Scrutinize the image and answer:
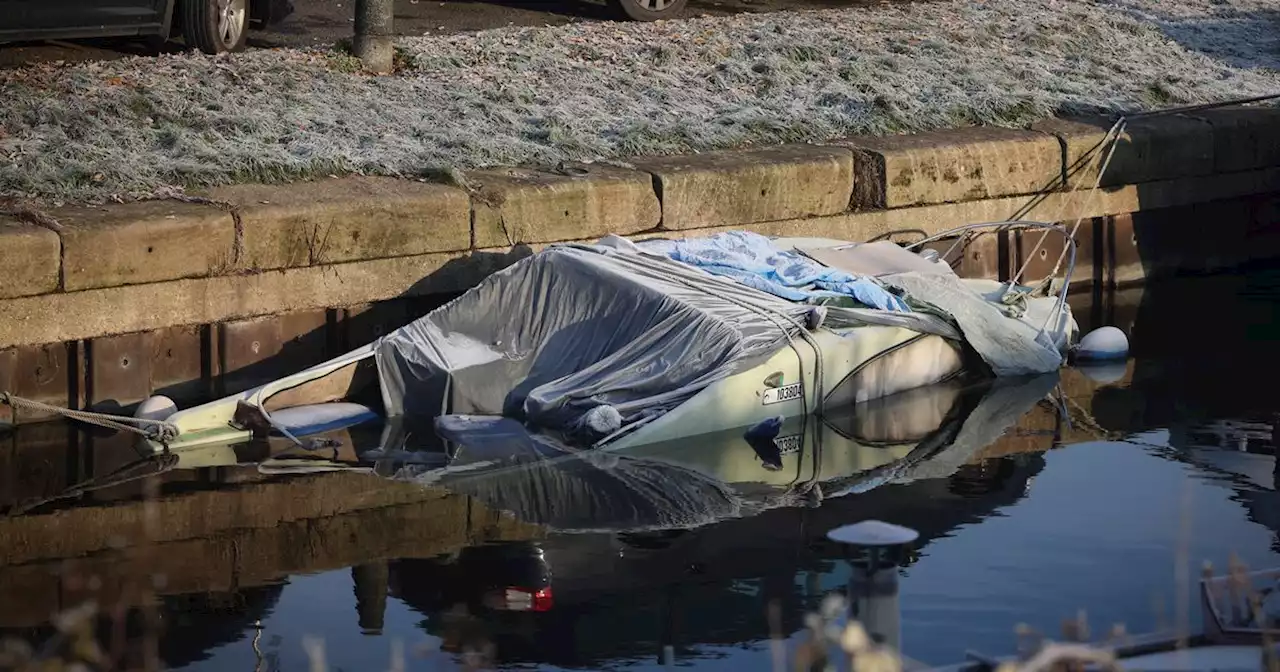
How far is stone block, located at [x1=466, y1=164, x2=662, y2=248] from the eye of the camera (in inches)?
384

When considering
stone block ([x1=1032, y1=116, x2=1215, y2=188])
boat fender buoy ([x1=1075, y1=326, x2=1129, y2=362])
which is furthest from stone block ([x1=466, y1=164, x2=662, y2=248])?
stone block ([x1=1032, y1=116, x2=1215, y2=188])

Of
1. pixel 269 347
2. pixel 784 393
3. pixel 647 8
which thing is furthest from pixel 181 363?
pixel 647 8

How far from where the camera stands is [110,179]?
9.41m

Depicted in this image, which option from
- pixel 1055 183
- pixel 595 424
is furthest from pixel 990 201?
pixel 595 424

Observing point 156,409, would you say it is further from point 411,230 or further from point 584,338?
point 584,338

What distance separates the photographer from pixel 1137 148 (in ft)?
39.2

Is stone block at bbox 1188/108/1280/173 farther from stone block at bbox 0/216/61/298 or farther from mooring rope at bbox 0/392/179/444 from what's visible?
stone block at bbox 0/216/61/298

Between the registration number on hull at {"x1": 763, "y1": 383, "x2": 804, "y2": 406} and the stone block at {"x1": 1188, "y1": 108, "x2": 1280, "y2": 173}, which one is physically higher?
the stone block at {"x1": 1188, "y1": 108, "x2": 1280, "y2": 173}

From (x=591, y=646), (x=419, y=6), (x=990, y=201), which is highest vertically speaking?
(x=419, y=6)

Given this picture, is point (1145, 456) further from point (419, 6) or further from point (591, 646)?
point (419, 6)

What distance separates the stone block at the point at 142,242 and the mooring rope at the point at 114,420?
0.53 metres

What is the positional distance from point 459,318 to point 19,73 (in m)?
3.32

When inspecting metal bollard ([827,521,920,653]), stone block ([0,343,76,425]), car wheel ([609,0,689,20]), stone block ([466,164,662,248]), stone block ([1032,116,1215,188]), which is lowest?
stone block ([0,343,76,425])

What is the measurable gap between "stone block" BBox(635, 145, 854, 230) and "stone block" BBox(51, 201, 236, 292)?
2.37 m
